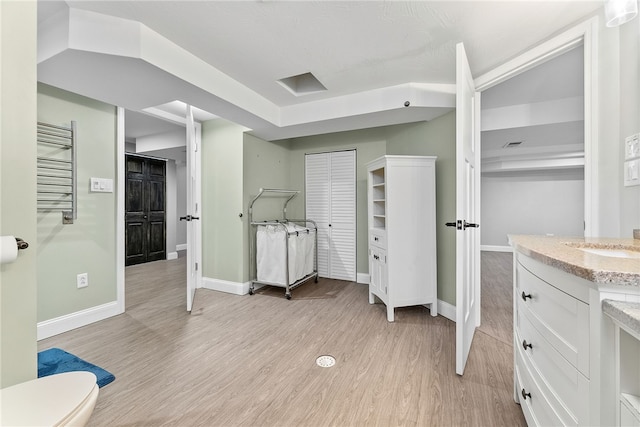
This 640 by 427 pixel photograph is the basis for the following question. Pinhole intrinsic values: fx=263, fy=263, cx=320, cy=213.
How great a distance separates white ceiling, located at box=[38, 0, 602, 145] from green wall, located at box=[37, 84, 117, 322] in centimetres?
44

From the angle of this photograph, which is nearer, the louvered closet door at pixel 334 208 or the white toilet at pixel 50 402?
the white toilet at pixel 50 402

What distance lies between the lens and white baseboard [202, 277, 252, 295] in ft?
10.8

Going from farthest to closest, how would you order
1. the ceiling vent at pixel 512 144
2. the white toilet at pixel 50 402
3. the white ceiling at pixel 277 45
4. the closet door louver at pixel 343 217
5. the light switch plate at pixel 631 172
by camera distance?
the ceiling vent at pixel 512 144
the closet door louver at pixel 343 217
the white ceiling at pixel 277 45
the light switch plate at pixel 631 172
the white toilet at pixel 50 402

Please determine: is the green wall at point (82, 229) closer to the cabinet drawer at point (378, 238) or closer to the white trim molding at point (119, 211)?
the white trim molding at point (119, 211)

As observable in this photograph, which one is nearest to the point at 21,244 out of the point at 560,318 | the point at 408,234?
the point at 560,318

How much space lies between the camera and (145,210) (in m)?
5.00

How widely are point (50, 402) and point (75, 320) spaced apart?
216cm

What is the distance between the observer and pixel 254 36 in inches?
69.2

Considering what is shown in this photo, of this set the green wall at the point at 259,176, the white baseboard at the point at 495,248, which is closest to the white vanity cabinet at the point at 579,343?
the green wall at the point at 259,176

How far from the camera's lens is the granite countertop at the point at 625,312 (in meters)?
0.55

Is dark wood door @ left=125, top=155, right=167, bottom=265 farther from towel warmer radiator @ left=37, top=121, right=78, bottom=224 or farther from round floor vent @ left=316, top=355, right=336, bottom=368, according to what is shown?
round floor vent @ left=316, top=355, right=336, bottom=368

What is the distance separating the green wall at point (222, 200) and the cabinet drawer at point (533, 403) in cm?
283

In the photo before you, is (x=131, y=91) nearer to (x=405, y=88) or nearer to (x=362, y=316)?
(x=405, y=88)

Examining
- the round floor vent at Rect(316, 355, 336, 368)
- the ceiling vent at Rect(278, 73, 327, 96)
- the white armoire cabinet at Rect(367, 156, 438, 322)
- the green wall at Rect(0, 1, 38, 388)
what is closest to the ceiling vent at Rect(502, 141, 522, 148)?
the white armoire cabinet at Rect(367, 156, 438, 322)
